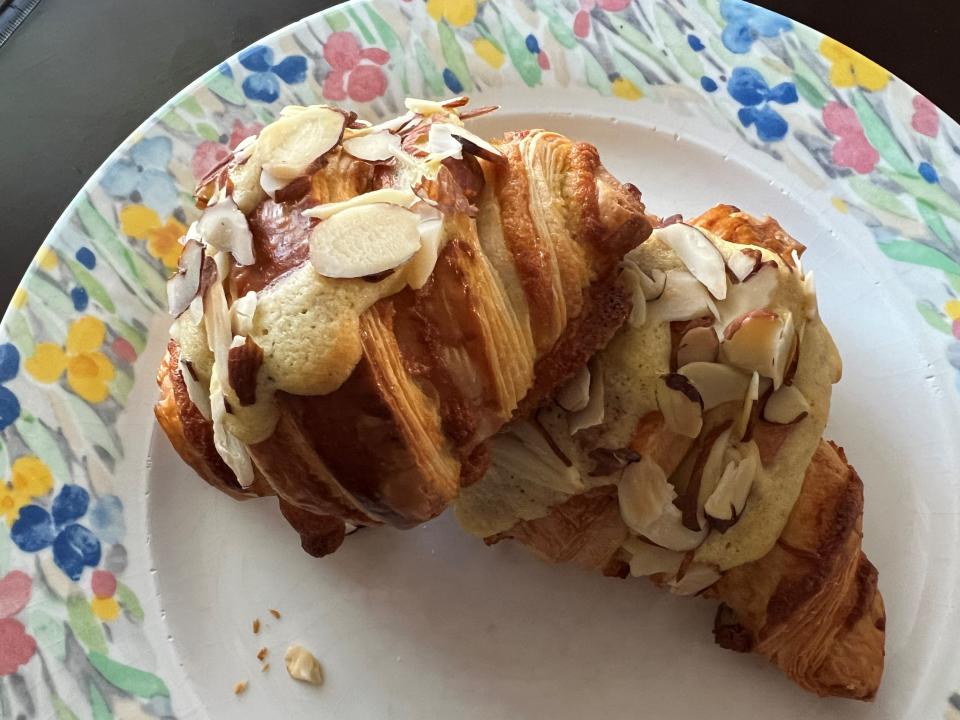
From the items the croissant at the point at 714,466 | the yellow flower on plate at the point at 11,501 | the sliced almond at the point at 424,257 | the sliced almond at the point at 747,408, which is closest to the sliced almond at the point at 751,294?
the croissant at the point at 714,466

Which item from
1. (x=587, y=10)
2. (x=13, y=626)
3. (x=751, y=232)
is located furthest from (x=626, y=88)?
(x=13, y=626)

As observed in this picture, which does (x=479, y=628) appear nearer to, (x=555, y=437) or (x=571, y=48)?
(x=555, y=437)

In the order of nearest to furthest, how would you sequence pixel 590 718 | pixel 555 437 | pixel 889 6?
pixel 555 437 → pixel 590 718 → pixel 889 6

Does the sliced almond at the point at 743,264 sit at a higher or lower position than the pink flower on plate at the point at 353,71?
lower

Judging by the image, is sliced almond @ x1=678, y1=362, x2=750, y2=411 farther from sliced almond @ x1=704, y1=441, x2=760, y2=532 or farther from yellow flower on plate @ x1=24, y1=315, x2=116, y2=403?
yellow flower on plate @ x1=24, y1=315, x2=116, y2=403

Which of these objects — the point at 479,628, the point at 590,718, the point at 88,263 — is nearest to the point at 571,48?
the point at 88,263

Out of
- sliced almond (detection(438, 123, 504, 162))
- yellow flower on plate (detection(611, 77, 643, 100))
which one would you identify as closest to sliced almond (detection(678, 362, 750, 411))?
sliced almond (detection(438, 123, 504, 162))

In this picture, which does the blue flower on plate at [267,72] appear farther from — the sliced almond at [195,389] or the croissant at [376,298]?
the sliced almond at [195,389]
